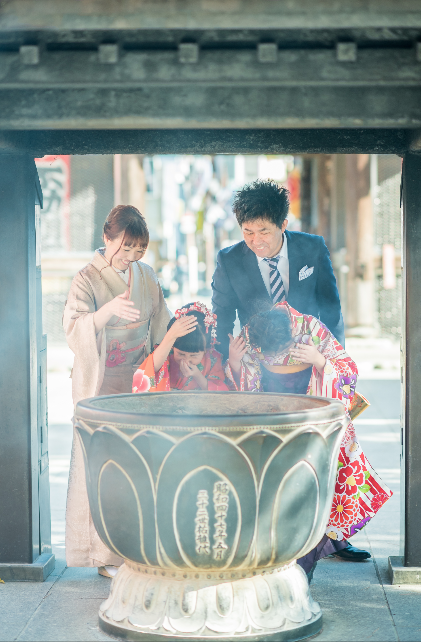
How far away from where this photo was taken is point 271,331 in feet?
12.0

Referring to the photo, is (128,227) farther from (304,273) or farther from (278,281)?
(304,273)

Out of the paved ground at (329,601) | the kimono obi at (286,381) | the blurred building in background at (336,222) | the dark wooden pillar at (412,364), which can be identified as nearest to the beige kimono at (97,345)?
the paved ground at (329,601)

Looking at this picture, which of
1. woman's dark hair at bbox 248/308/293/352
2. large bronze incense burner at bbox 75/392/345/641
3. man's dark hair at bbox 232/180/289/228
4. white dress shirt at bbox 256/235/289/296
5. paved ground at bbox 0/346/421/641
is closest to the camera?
large bronze incense burner at bbox 75/392/345/641

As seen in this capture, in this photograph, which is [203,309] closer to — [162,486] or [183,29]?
[162,486]

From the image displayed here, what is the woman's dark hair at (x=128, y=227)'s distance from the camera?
397 centimetres

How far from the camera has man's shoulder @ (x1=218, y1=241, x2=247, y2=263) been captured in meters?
4.26

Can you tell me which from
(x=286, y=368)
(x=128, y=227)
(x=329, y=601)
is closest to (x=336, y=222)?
(x=128, y=227)

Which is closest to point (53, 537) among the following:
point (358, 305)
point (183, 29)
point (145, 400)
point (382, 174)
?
point (145, 400)

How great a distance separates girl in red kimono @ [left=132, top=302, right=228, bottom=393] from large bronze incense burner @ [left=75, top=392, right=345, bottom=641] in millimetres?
691

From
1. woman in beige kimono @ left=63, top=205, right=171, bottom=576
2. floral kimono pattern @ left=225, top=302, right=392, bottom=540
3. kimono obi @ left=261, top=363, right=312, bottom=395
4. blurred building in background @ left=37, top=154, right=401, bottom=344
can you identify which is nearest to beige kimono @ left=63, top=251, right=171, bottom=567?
woman in beige kimono @ left=63, top=205, right=171, bottom=576

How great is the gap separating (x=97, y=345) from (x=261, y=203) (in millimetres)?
1039

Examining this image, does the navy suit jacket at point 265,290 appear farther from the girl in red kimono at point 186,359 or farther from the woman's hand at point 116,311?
the woman's hand at point 116,311

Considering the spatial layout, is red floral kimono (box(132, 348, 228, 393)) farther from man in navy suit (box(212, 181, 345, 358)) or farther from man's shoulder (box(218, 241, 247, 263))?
man's shoulder (box(218, 241, 247, 263))

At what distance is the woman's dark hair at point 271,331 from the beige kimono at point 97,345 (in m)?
0.70
